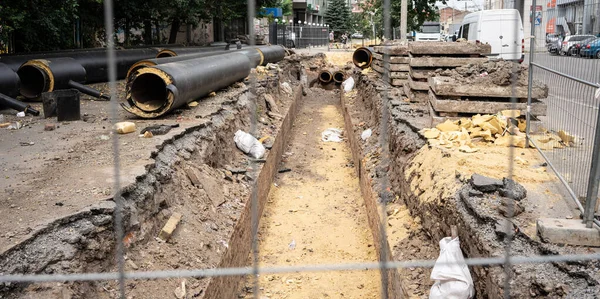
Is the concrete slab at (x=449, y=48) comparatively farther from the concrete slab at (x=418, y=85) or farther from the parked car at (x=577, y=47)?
the parked car at (x=577, y=47)

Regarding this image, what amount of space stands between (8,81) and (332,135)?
25.7ft

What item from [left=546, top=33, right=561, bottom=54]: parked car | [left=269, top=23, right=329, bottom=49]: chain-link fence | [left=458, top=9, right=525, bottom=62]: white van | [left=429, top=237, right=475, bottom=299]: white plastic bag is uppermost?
[left=269, top=23, right=329, bottom=49]: chain-link fence

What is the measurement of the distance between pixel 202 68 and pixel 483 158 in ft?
18.0

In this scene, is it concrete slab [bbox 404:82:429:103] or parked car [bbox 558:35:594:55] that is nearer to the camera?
parked car [bbox 558:35:594:55]

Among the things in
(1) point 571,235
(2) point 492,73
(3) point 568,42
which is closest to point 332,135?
(2) point 492,73

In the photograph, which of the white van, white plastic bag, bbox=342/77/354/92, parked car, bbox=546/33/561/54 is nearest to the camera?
parked car, bbox=546/33/561/54

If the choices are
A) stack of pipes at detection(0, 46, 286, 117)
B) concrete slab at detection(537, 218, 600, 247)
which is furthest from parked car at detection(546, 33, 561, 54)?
stack of pipes at detection(0, 46, 286, 117)

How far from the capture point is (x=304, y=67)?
26.4m

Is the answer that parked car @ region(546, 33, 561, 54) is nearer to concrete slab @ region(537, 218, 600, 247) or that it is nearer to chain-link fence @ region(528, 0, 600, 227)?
chain-link fence @ region(528, 0, 600, 227)

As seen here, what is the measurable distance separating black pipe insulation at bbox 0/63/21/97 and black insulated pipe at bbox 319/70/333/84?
16.7m

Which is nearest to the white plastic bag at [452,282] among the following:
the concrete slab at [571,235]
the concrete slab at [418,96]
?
the concrete slab at [571,235]

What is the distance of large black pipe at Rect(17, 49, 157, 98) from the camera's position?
10023 mm

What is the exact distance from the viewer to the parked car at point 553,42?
5.35 m

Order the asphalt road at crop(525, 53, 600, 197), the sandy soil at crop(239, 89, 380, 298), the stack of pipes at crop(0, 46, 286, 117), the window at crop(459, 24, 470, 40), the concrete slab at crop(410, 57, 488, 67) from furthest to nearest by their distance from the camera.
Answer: the window at crop(459, 24, 470, 40) → the concrete slab at crop(410, 57, 488, 67) → the stack of pipes at crop(0, 46, 286, 117) → the sandy soil at crop(239, 89, 380, 298) → the asphalt road at crop(525, 53, 600, 197)
